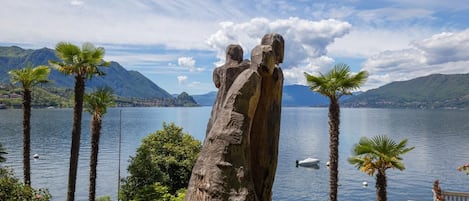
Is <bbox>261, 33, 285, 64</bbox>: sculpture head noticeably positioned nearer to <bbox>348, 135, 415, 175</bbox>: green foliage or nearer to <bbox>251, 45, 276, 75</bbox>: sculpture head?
<bbox>251, 45, 276, 75</bbox>: sculpture head

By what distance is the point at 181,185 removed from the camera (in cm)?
2673

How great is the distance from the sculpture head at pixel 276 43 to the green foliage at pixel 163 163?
618 inches

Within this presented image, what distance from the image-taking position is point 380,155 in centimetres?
1719

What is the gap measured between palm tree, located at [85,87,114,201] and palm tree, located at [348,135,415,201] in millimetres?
13046

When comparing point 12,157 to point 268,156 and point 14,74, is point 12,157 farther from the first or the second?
point 268,156

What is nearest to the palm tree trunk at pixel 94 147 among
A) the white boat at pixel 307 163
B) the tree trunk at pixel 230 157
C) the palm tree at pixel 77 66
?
the palm tree at pixel 77 66

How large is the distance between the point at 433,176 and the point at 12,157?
61.4 meters

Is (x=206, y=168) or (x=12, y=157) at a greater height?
(x=206, y=168)

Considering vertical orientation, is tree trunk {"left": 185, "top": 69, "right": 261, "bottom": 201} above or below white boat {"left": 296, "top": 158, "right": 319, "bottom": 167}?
above

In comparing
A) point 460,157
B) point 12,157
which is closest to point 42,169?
point 12,157

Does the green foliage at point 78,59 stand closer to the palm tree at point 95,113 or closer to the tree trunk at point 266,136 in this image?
the palm tree at point 95,113

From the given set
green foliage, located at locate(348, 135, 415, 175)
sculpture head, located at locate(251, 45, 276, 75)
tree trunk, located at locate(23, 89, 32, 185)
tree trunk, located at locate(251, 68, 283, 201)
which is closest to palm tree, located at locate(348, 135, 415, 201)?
green foliage, located at locate(348, 135, 415, 175)

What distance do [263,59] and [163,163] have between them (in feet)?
67.4

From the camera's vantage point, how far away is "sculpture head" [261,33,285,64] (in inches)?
304
